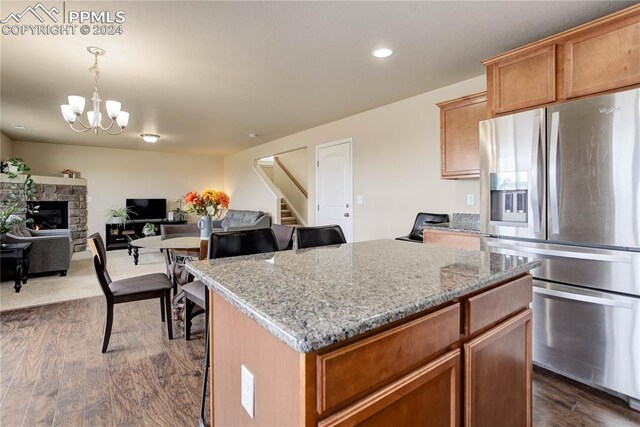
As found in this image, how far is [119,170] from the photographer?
812cm

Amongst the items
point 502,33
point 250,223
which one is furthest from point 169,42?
point 250,223

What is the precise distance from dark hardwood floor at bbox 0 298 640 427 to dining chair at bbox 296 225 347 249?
3.74 feet

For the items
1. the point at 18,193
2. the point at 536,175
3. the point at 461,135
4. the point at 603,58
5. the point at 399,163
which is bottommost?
the point at 536,175

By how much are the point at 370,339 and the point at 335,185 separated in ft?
15.3

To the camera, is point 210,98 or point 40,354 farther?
point 210,98

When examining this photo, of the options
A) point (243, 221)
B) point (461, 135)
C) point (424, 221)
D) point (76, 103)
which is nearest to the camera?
point (76, 103)

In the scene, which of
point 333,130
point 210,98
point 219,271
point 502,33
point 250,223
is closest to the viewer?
point 219,271

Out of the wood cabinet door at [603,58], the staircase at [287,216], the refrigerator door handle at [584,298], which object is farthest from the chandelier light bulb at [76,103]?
the staircase at [287,216]

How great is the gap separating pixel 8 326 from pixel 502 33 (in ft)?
16.2

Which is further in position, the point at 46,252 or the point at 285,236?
the point at 46,252

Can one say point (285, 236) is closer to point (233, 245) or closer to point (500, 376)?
point (233, 245)

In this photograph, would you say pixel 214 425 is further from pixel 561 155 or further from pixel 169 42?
pixel 169 42

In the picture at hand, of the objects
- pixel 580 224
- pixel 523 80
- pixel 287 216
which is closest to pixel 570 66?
pixel 523 80

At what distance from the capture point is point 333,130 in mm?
5367
